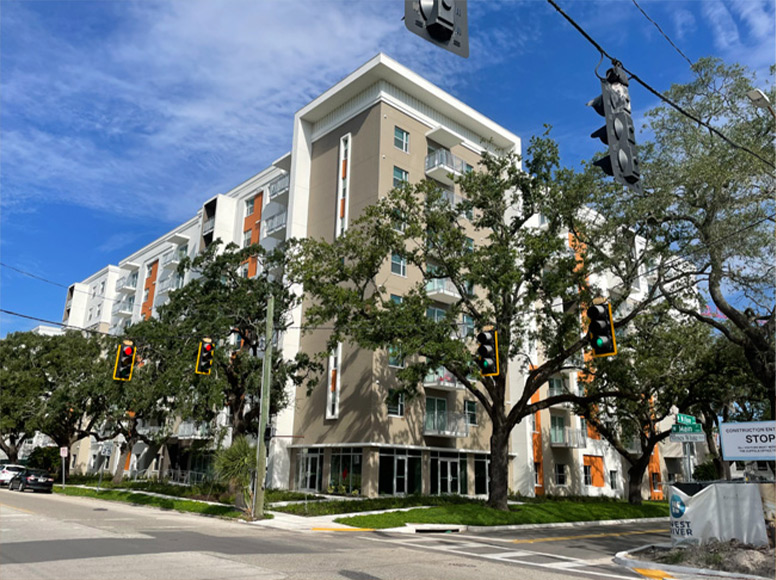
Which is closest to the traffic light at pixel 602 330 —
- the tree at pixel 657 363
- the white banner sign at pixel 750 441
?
the white banner sign at pixel 750 441

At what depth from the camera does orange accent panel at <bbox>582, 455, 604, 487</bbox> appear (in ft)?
149

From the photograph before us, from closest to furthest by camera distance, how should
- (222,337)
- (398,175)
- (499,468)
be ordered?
1. (499,468)
2. (222,337)
3. (398,175)

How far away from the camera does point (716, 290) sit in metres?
22.2

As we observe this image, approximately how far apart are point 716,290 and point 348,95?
2598 centimetres

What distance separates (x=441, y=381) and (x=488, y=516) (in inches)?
471

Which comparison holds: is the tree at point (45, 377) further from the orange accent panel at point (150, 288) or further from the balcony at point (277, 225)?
the balcony at point (277, 225)

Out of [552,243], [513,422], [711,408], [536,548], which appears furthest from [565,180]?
[711,408]

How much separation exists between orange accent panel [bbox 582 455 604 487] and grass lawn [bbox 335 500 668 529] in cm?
1372

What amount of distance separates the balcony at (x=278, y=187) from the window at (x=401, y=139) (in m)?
9.40

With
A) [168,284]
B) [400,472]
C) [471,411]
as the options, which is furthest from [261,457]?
[168,284]

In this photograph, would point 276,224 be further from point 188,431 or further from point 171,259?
point 171,259

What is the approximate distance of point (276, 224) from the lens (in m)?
42.6

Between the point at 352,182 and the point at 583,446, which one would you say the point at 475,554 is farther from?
the point at 583,446

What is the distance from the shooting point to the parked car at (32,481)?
3397 cm
